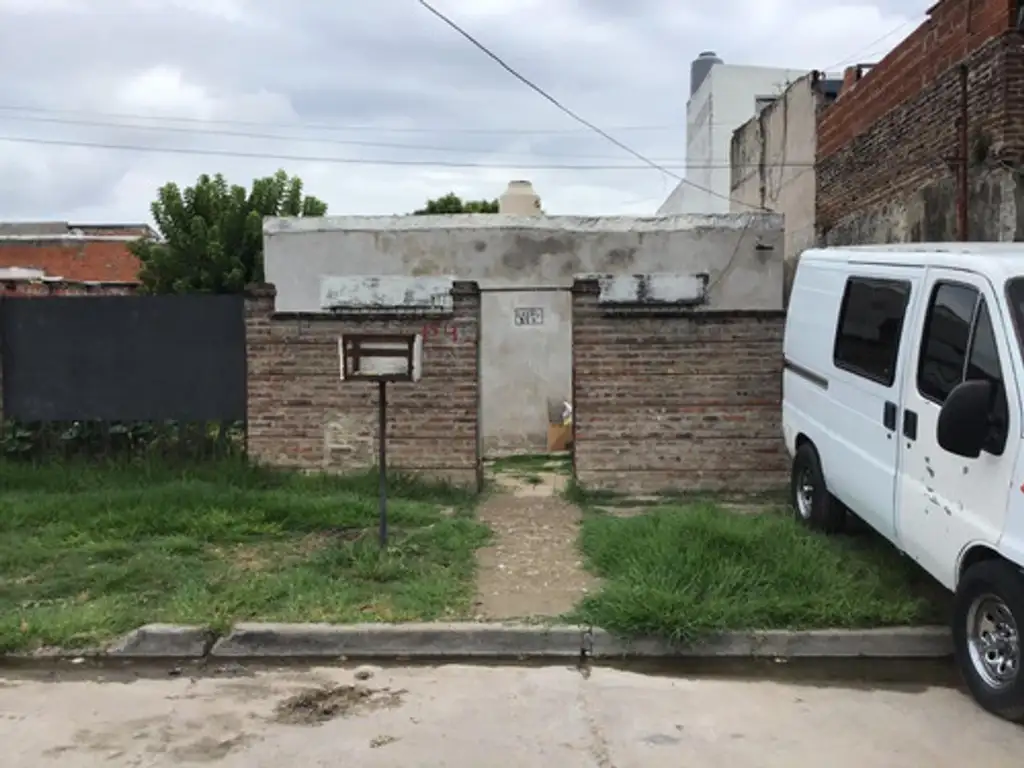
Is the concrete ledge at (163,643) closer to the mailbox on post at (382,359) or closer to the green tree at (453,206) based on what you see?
Result: the mailbox on post at (382,359)

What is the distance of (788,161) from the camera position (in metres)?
17.4

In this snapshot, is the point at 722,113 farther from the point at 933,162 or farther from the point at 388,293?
the point at 388,293

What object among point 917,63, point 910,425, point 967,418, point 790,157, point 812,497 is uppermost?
point 790,157

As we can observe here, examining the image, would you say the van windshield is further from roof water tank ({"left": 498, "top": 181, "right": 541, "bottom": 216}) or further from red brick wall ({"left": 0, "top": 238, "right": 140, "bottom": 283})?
red brick wall ({"left": 0, "top": 238, "right": 140, "bottom": 283})

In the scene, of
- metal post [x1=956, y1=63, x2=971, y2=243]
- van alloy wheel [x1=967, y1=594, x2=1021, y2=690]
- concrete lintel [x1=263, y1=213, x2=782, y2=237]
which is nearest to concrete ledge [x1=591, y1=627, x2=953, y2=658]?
van alloy wheel [x1=967, y1=594, x2=1021, y2=690]

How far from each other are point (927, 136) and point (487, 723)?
28.2 feet

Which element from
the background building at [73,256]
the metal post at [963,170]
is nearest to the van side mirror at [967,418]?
the metal post at [963,170]

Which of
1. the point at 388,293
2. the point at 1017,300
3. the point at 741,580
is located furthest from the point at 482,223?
the point at 1017,300

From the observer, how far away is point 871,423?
246 inches

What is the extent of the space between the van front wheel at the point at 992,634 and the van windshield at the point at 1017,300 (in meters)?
1.15

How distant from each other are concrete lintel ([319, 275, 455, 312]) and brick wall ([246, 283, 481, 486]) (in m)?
0.12

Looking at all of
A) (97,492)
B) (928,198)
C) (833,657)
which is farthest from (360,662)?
(928,198)

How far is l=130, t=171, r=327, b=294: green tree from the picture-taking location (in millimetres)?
25219

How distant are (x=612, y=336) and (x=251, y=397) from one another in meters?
3.57
